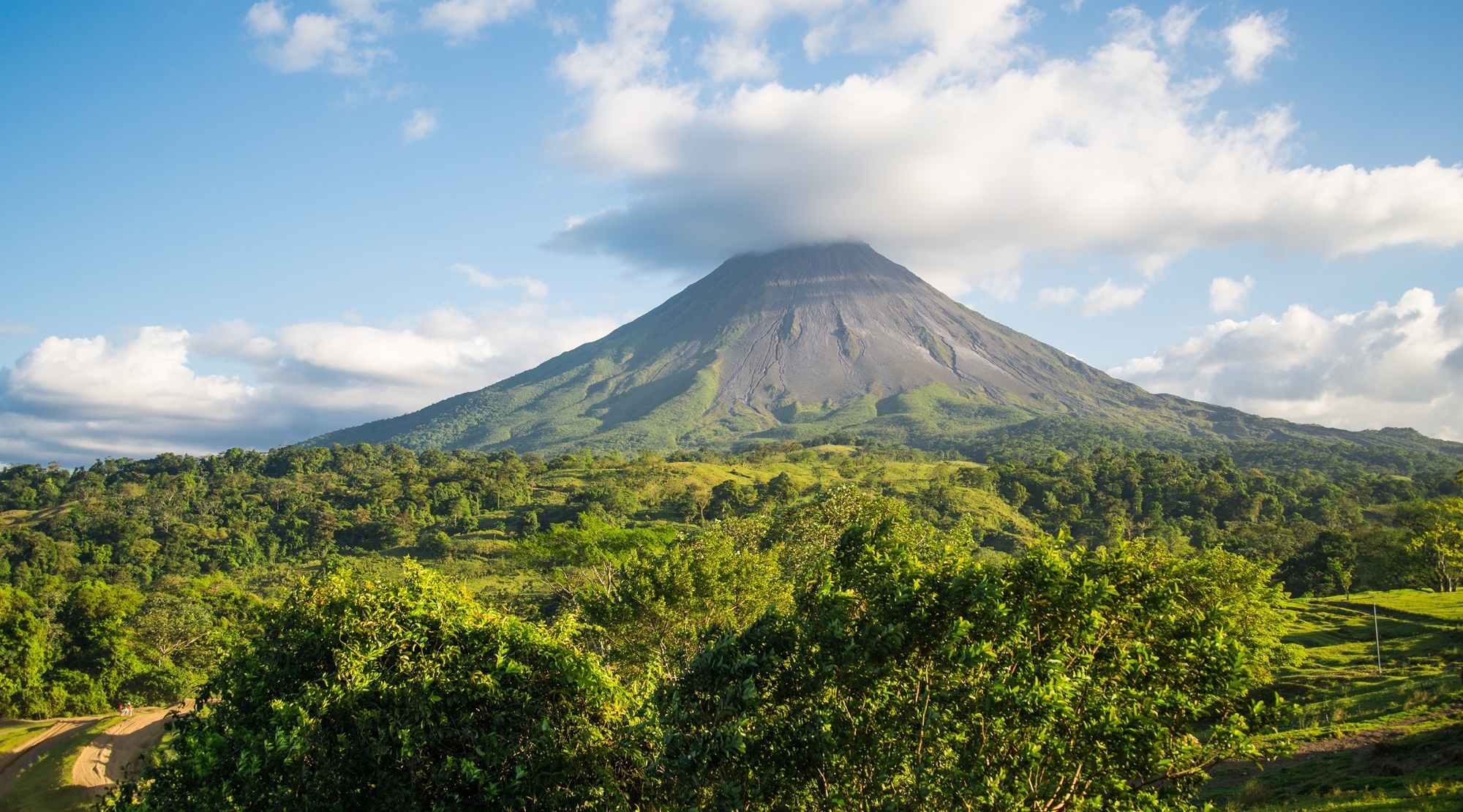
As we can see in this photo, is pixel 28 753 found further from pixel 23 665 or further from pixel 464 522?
pixel 464 522

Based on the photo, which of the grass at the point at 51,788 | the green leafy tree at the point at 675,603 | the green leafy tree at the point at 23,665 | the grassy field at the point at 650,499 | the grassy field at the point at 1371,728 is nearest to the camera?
the grassy field at the point at 1371,728

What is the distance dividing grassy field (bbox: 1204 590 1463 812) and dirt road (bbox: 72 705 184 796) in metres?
25.2

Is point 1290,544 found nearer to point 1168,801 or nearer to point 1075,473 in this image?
point 1075,473

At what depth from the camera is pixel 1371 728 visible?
54.7 feet

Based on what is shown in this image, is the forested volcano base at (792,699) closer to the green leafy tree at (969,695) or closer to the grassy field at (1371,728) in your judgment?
the green leafy tree at (969,695)

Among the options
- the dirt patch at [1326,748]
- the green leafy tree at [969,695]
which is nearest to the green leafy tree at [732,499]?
the dirt patch at [1326,748]

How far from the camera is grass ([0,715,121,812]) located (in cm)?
2000

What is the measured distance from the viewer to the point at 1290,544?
2152 inches

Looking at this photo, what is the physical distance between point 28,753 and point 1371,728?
3585cm

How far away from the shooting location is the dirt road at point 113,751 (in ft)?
71.6

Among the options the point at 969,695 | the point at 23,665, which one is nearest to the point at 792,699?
the point at 969,695

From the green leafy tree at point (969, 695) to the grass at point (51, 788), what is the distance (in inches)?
806

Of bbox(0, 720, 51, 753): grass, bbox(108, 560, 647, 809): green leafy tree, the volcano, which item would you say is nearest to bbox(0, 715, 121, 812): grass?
bbox(0, 720, 51, 753): grass

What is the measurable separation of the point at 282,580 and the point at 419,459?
151ft
